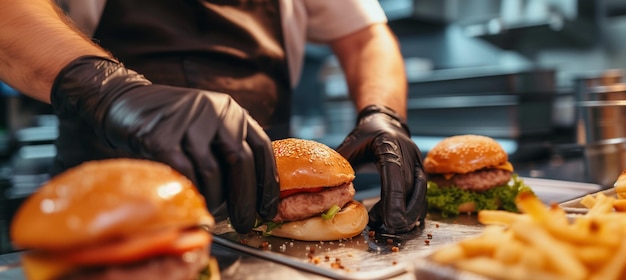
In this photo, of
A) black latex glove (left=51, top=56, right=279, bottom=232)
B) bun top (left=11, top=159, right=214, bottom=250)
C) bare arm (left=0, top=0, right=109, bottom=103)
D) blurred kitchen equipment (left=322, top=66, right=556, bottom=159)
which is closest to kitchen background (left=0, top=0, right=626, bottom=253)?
blurred kitchen equipment (left=322, top=66, right=556, bottom=159)

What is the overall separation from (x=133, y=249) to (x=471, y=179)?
5.93ft

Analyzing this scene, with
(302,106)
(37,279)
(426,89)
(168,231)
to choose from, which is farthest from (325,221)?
(302,106)

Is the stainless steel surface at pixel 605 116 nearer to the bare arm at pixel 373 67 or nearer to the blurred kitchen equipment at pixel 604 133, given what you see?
the blurred kitchen equipment at pixel 604 133

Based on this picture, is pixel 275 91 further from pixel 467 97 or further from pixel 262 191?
pixel 467 97

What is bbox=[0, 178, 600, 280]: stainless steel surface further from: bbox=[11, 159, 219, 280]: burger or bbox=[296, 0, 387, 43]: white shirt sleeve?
bbox=[296, 0, 387, 43]: white shirt sleeve

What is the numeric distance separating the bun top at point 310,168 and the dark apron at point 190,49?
1.99 ft

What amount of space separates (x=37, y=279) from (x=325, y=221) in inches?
41.7

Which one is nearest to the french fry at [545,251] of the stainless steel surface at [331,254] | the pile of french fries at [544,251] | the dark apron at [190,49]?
the pile of french fries at [544,251]

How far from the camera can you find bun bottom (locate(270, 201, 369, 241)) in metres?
1.91

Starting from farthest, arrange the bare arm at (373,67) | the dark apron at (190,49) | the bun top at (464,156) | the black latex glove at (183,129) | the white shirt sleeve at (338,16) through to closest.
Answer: the white shirt sleeve at (338,16) → the bare arm at (373,67) → the bun top at (464,156) → the dark apron at (190,49) → the black latex glove at (183,129)

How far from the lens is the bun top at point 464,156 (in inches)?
95.7

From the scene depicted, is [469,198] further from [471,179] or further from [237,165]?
[237,165]

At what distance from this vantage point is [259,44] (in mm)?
2600

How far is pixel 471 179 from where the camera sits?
7.99 feet
